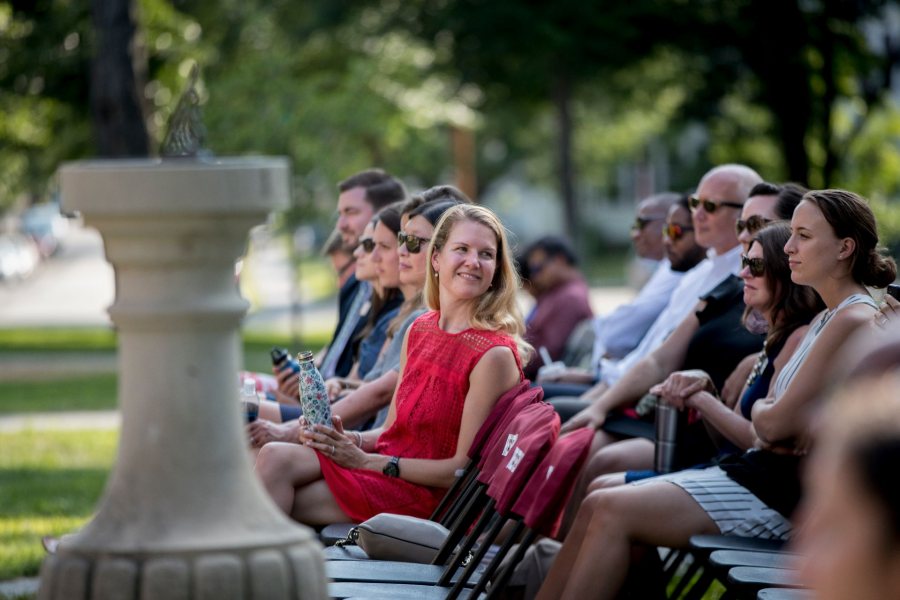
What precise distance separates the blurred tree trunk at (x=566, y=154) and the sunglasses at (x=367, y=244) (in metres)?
16.6

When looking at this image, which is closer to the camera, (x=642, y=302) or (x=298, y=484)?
(x=298, y=484)

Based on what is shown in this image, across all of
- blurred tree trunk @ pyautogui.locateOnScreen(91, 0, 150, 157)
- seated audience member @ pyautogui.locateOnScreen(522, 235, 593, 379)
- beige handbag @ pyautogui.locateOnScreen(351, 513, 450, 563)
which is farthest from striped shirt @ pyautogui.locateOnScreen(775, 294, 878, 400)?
blurred tree trunk @ pyautogui.locateOnScreen(91, 0, 150, 157)

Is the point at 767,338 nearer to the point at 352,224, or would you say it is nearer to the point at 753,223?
the point at 753,223

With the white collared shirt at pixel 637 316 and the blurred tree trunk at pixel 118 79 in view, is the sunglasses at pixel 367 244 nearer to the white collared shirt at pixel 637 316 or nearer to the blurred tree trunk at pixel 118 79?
the white collared shirt at pixel 637 316

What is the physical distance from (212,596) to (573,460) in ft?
5.81

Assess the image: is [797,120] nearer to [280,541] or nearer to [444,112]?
[444,112]

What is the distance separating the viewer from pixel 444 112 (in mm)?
29094

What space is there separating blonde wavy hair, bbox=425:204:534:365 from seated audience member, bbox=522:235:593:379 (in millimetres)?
4696

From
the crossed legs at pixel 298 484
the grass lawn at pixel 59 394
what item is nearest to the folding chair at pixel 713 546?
the crossed legs at pixel 298 484

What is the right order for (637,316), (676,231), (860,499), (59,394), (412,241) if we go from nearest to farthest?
(860,499), (412,241), (676,231), (637,316), (59,394)

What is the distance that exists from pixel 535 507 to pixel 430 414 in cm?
109

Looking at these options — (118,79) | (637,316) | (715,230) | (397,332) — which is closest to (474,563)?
(397,332)

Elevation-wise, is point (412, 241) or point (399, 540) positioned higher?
point (412, 241)

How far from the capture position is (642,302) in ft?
25.4
